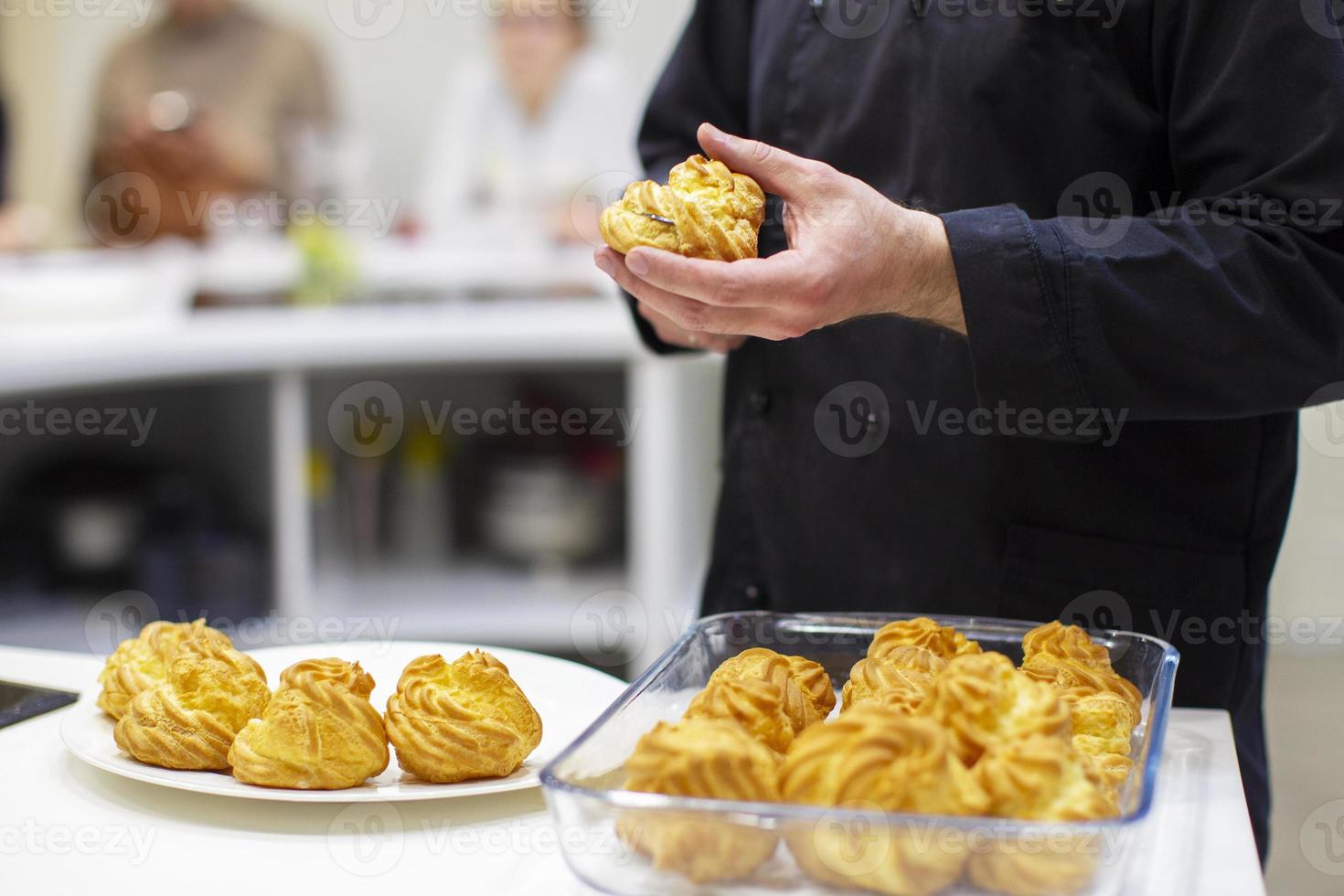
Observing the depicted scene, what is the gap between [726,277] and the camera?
0.82 metres

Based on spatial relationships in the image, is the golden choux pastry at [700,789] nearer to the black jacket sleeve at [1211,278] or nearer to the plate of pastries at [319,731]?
the plate of pastries at [319,731]

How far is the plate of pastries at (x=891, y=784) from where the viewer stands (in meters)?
0.61

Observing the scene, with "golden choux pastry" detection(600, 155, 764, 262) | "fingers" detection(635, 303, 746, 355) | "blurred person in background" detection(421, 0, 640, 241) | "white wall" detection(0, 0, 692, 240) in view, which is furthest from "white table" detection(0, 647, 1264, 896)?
"white wall" detection(0, 0, 692, 240)

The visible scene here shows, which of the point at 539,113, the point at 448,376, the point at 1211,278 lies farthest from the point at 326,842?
the point at 539,113

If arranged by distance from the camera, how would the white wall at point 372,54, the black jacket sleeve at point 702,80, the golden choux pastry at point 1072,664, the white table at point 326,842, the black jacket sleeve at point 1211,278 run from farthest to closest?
the white wall at point 372,54
the black jacket sleeve at point 702,80
the black jacket sleeve at point 1211,278
the golden choux pastry at point 1072,664
the white table at point 326,842

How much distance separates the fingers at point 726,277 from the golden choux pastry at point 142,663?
0.39 meters

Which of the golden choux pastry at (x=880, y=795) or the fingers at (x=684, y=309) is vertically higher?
the fingers at (x=684, y=309)

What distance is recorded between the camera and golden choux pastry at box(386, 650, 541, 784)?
804mm

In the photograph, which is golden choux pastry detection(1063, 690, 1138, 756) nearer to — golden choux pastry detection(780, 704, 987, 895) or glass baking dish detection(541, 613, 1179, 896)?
glass baking dish detection(541, 613, 1179, 896)

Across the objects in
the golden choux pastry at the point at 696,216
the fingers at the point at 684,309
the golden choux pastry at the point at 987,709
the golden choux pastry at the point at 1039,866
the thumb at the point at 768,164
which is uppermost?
the thumb at the point at 768,164

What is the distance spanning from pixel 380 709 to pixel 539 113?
151 inches

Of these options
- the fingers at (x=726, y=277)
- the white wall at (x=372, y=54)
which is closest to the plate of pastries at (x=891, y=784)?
the fingers at (x=726, y=277)

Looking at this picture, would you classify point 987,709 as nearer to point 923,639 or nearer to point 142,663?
point 923,639

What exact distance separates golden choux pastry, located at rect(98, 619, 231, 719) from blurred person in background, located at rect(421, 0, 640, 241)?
10.5ft
